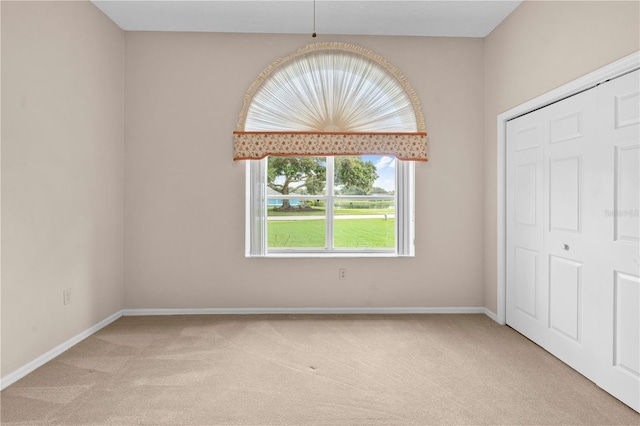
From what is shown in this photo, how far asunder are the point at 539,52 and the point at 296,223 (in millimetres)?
2708

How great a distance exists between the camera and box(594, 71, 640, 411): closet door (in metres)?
2.11

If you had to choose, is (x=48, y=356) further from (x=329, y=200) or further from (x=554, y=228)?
(x=554, y=228)

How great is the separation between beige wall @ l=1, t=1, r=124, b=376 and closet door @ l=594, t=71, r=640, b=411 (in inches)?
153

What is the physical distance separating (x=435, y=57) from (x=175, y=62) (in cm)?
273

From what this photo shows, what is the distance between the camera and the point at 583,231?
2500 millimetres

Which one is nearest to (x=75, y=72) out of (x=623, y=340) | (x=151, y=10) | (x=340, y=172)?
(x=151, y=10)

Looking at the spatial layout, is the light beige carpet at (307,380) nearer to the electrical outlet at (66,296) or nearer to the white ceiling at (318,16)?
the electrical outlet at (66,296)

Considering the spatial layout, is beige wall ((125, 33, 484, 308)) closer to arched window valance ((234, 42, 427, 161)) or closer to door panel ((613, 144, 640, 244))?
arched window valance ((234, 42, 427, 161))

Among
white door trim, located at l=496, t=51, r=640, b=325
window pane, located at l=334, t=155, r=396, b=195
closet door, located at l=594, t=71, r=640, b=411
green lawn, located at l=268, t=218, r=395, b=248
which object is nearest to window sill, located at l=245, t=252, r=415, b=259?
green lawn, located at l=268, t=218, r=395, b=248

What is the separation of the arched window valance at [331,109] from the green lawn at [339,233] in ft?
2.53

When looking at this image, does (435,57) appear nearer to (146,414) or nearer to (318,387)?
(318,387)

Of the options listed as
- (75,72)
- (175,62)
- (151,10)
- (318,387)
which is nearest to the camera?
(318,387)

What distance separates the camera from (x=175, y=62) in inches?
147

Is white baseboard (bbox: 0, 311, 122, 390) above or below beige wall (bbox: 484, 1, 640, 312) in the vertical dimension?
below
